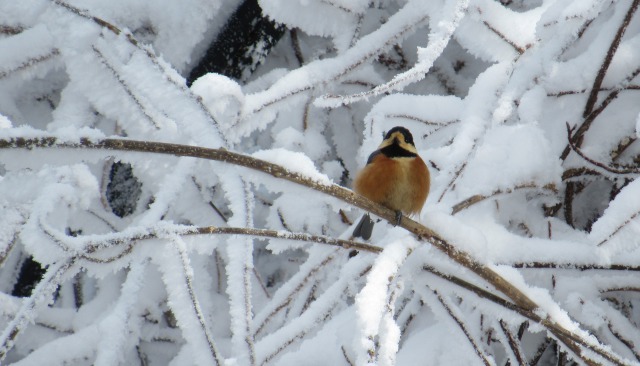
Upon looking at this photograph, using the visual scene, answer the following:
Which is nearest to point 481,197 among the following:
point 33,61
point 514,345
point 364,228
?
point 514,345

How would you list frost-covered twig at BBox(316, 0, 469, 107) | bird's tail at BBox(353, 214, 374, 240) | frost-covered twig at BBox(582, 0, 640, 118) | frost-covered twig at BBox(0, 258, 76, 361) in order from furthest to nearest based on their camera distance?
bird's tail at BBox(353, 214, 374, 240)
frost-covered twig at BBox(582, 0, 640, 118)
frost-covered twig at BBox(316, 0, 469, 107)
frost-covered twig at BBox(0, 258, 76, 361)

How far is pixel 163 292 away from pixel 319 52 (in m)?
0.81

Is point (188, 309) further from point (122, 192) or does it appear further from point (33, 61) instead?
point (122, 192)

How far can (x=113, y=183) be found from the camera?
203 cm

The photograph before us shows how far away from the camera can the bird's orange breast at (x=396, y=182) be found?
1649 millimetres

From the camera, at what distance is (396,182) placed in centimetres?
168

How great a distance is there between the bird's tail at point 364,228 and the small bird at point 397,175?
4.0 inches

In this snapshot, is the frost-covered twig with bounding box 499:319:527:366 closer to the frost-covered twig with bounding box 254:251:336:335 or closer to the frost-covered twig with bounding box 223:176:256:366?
the frost-covered twig with bounding box 254:251:336:335

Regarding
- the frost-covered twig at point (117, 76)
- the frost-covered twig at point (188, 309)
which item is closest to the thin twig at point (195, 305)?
the frost-covered twig at point (188, 309)

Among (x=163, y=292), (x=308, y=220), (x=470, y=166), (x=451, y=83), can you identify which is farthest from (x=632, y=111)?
(x=163, y=292)

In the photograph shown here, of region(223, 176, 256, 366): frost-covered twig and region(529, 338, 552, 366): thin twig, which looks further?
region(529, 338, 552, 366): thin twig

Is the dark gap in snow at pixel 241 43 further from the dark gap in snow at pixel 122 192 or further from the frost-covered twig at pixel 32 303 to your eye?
the frost-covered twig at pixel 32 303

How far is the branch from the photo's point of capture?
659 mm

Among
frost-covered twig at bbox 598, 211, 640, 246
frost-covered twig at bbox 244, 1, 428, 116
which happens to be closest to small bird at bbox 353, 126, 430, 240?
frost-covered twig at bbox 244, 1, 428, 116
